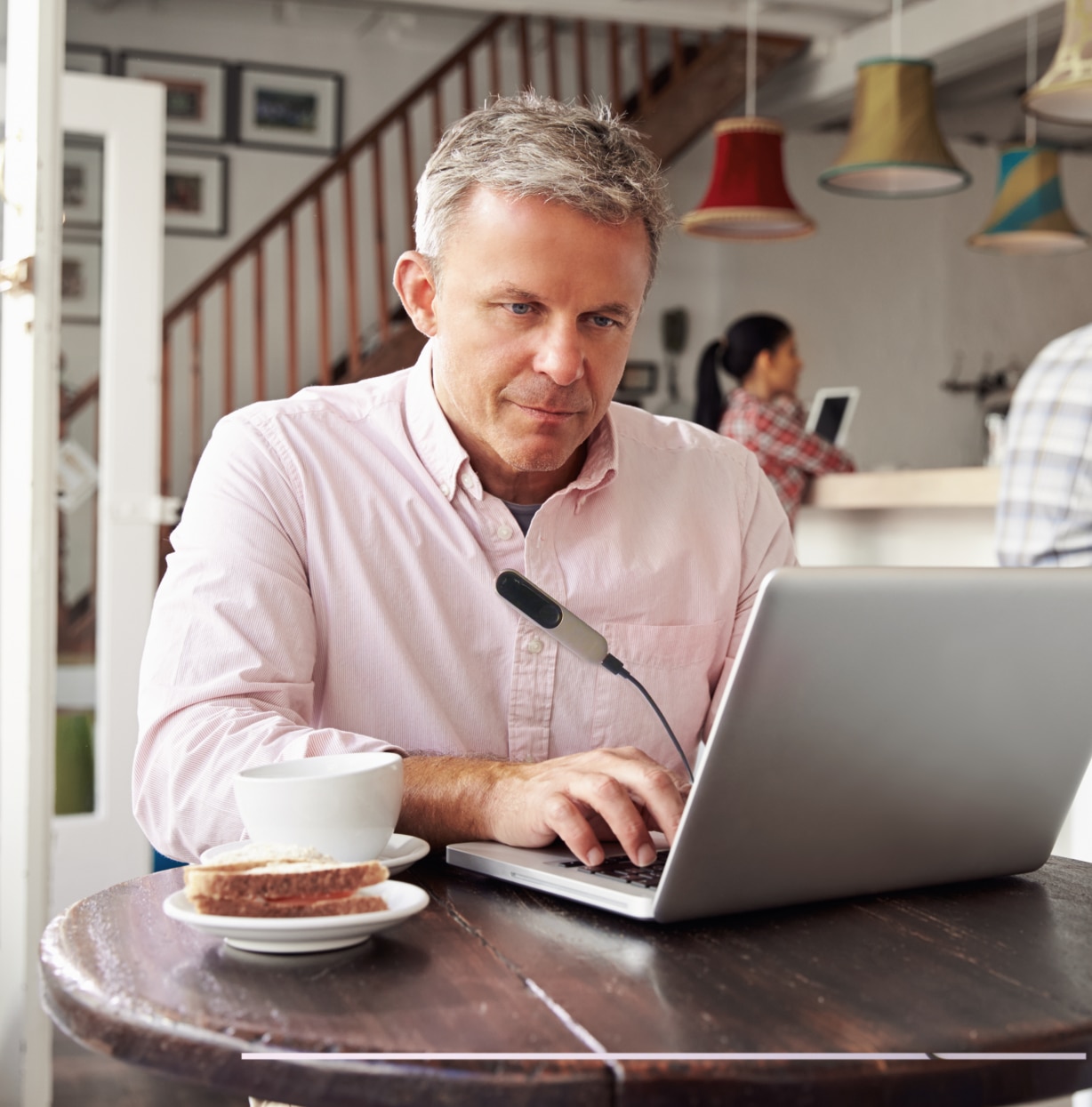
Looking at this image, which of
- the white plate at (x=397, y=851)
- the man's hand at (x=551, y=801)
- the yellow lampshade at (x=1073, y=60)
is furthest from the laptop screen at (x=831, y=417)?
the white plate at (x=397, y=851)

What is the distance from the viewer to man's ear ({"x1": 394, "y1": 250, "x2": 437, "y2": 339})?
1.40m

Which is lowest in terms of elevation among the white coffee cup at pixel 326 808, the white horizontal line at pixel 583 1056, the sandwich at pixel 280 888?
the white horizontal line at pixel 583 1056

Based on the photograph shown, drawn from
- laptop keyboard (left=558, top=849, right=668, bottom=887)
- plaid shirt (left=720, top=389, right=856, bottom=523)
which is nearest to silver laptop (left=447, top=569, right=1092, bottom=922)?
laptop keyboard (left=558, top=849, right=668, bottom=887)

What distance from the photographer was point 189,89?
664 cm

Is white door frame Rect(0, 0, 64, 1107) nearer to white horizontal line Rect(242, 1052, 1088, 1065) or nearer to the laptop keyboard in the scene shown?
the laptop keyboard

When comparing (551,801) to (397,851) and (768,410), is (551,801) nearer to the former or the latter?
(397,851)

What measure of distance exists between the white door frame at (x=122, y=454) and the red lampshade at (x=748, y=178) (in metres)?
1.71

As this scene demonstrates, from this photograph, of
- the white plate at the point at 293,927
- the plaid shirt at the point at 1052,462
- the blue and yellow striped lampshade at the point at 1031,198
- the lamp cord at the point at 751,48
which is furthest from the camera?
the lamp cord at the point at 751,48

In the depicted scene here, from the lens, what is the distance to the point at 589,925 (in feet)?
2.72

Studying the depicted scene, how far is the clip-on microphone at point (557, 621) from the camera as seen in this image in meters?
1.12

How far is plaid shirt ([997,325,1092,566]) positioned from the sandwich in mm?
1725

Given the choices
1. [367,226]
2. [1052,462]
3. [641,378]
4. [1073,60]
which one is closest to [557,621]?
[1052,462]

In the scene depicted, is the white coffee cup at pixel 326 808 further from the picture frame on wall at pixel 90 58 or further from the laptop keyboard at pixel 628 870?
the picture frame on wall at pixel 90 58

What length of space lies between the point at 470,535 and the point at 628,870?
54cm
